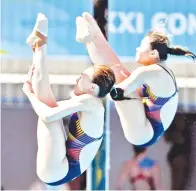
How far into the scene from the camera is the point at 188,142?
97.6 inches

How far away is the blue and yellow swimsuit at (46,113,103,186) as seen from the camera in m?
2.44

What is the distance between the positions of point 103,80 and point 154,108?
233 mm

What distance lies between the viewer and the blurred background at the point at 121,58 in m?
2.46

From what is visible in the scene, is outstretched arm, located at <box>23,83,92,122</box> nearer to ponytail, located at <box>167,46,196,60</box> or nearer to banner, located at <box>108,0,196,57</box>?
banner, located at <box>108,0,196,57</box>

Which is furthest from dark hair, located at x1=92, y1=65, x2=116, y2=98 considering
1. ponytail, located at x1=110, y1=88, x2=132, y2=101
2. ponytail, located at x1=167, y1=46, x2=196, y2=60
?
ponytail, located at x1=167, y1=46, x2=196, y2=60

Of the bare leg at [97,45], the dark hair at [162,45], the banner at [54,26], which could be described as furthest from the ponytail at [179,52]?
the banner at [54,26]

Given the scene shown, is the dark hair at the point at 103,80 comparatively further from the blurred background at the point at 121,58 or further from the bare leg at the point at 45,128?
the bare leg at the point at 45,128

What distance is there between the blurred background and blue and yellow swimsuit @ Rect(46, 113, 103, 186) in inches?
2.6

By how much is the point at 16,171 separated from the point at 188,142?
0.70 m

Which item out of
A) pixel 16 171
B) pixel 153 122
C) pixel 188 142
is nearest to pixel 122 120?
pixel 153 122

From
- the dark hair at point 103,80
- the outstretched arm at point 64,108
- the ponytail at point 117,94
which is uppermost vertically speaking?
the dark hair at point 103,80

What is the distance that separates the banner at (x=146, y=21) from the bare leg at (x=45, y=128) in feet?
0.89

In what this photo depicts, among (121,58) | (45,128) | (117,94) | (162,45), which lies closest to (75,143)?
(45,128)

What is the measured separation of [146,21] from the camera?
246cm
